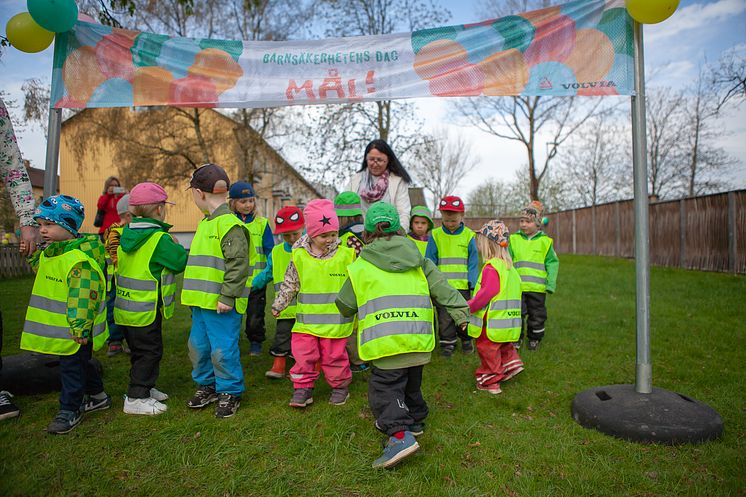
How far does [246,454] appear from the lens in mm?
3383

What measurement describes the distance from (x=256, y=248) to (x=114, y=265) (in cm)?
162

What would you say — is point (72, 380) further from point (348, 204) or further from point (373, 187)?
point (373, 187)

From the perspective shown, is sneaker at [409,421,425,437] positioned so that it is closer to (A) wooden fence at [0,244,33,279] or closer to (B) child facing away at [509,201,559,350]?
(B) child facing away at [509,201,559,350]

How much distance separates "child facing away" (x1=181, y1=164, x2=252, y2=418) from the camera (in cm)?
409

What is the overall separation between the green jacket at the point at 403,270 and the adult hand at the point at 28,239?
8.37 ft

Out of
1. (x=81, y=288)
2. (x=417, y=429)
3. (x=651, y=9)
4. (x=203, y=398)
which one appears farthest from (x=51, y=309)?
(x=651, y=9)

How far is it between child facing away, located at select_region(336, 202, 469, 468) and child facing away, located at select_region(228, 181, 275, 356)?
2664mm

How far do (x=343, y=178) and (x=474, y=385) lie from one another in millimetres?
16467

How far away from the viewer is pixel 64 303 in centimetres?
384

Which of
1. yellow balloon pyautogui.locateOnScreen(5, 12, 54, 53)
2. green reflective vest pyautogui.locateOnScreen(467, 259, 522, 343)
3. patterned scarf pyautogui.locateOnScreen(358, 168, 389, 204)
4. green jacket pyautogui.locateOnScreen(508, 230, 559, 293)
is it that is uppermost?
yellow balloon pyautogui.locateOnScreen(5, 12, 54, 53)

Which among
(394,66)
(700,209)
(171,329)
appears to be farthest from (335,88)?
(700,209)

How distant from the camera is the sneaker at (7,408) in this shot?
401 cm

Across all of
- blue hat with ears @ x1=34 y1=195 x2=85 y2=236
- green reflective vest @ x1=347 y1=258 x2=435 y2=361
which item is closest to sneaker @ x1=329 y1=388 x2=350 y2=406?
green reflective vest @ x1=347 y1=258 x2=435 y2=361

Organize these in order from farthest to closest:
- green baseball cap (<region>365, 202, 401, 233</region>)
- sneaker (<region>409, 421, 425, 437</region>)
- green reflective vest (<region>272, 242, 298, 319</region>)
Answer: green reflective vest (<region>272, 242, 298, 319</region>), sneaker (<region>409, 421, 425, 437</region>), green baseball cap (<region>365, 202, 401, 233</region>)
